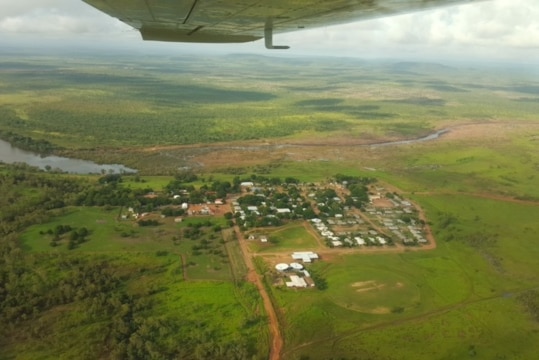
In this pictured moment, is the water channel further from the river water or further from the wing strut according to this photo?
the wing strut

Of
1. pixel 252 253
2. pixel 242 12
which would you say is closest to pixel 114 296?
pixel 252 253

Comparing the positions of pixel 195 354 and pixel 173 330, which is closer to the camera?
pixel 195 354

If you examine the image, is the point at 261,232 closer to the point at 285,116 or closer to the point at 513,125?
the point at 285,116

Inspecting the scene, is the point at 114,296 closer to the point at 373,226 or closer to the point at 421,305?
the point at 421,305

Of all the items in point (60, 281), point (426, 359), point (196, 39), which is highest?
point (196, 39)

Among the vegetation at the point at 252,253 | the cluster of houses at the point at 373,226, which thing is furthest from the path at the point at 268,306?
the cluster of houses at the point at 373,226

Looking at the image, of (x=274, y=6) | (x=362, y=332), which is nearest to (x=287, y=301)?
(x=362, y=332)
